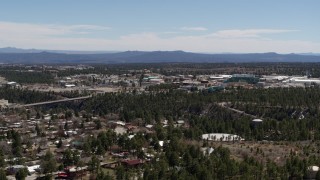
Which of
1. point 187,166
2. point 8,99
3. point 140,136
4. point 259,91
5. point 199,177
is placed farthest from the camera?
point 8,99

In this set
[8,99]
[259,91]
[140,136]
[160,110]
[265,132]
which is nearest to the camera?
[140,136]

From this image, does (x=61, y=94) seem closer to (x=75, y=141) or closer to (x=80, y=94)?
(x=80, y=94)

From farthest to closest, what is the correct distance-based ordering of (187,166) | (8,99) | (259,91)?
(8,99) → (259,91) → (187,166)

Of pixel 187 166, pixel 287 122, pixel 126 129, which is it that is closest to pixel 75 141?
pixel 126 129

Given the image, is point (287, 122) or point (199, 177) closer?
point (199, 177)

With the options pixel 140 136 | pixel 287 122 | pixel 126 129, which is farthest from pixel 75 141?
pixel 287 122

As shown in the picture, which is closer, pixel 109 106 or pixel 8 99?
pixel 109 106

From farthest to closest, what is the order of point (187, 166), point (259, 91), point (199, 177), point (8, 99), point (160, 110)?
1. point (8, 99)
2. point (259, 91)
3. point (160, 110)
4. point (187, 166)
5. point (199, 177)

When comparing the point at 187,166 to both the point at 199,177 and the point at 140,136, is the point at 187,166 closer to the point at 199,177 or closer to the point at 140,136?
the point at 199,177
